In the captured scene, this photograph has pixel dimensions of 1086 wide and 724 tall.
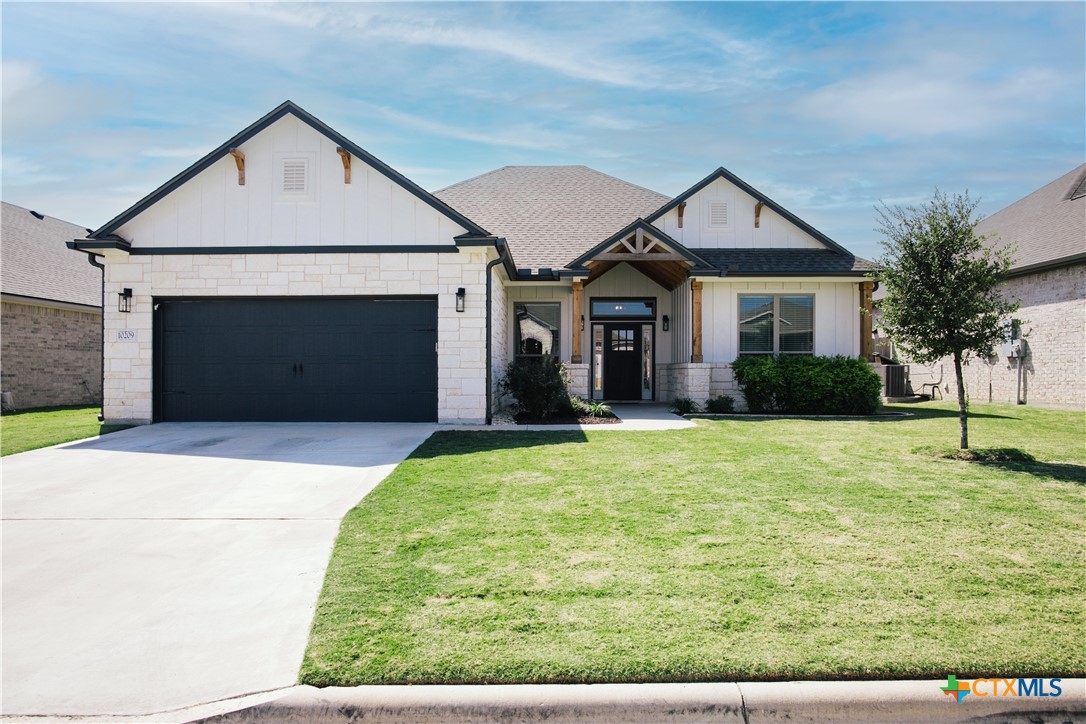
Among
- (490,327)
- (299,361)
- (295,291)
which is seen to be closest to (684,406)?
(490,327)

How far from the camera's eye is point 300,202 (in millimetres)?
11602

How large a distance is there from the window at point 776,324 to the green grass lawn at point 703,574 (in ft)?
26.1

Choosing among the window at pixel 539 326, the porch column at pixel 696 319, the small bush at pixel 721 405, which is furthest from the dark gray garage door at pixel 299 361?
the small bush at pixel 721 405

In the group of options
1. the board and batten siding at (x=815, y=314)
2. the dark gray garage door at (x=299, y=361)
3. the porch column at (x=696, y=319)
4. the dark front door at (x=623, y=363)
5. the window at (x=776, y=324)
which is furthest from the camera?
the dark front door at (x=623, y=363)

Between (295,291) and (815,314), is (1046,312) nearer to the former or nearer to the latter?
(815,314)

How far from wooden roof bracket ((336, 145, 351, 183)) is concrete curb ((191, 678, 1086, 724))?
10.4 meters

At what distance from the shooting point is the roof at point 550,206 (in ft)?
52.5

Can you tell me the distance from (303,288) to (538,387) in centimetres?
491

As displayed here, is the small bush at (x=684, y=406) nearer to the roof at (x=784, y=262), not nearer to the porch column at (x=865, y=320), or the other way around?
the roof at (x=784, y=262)

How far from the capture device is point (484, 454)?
8.26 metres

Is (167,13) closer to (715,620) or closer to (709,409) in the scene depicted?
(715,620)

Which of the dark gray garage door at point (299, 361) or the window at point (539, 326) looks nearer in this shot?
the dark gray garage door at point (299, 361)

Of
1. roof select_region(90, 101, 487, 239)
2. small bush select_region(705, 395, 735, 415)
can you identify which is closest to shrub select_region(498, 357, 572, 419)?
roof select_region(90, 101, 487, 239)

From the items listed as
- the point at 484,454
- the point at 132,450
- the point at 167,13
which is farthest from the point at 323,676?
A: the point at 167,13
